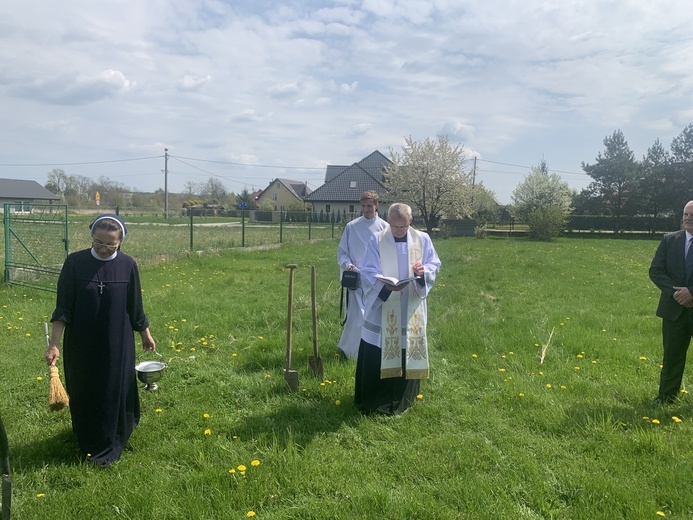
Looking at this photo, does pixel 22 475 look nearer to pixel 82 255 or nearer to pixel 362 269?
pixel 82 255

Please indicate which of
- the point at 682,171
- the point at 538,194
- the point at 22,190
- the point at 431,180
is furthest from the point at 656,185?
the point at 22,190

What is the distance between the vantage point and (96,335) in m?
3.51

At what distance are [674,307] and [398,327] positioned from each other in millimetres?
2518

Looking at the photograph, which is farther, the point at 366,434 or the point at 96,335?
the point at 366,434

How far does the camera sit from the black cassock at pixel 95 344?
347 centimetres

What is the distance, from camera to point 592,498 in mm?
3199

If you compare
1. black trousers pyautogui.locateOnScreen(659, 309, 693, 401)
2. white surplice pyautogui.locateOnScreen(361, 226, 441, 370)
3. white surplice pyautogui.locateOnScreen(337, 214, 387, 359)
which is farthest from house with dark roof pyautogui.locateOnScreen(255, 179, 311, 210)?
black trousers pyautogui.locateOnScreen(659, 309, 693, 401)

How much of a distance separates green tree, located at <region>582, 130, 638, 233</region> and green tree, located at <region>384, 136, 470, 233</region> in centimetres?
1746

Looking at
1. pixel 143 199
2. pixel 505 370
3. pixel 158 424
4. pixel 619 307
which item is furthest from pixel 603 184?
pixel 143 199

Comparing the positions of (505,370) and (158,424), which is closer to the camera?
(158,424)

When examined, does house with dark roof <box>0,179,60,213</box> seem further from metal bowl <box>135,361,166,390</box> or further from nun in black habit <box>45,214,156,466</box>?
nun in black habit <box>45,214,156,466</box>

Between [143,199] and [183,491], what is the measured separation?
76.7m

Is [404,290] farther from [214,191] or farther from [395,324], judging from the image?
[214,191]

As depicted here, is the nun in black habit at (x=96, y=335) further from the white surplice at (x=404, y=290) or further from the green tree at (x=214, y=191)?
the green tree at (x=214, y=191)
